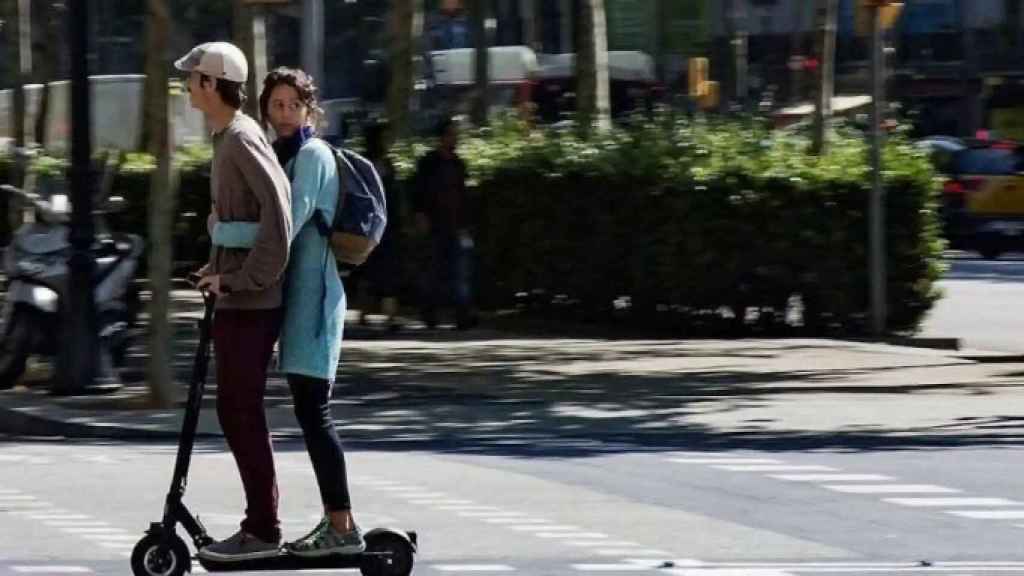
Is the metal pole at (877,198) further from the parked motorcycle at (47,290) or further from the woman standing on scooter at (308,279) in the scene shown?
the woman standing on scooter at (308,279)

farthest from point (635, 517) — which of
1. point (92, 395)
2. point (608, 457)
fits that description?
point (92, 395)

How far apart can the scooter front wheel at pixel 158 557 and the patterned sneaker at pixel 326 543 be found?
37 cm

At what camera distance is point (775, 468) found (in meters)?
12.3

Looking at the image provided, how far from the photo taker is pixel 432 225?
844 inches

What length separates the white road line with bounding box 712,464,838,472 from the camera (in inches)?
480

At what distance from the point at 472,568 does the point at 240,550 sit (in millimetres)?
1016

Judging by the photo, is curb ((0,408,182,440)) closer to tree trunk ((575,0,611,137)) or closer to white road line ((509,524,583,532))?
white road line ((509,524,583,532))

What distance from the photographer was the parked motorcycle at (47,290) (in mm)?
15984

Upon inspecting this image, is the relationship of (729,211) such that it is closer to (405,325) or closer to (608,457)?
(405,325)

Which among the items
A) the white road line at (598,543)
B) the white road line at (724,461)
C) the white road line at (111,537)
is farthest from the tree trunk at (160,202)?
the white road line at (598,543)

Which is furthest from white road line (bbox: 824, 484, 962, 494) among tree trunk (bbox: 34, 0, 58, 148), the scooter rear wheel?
tree trunk (bbox: 34, 0, 58, 148)

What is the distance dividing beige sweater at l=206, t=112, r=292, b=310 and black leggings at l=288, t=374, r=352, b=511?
1.04 feet

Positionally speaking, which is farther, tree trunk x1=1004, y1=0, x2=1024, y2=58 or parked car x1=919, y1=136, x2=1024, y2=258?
tree trunk x1=1004, y1=0, x2=1024, y2=58

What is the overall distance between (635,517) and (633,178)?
37.4ft
